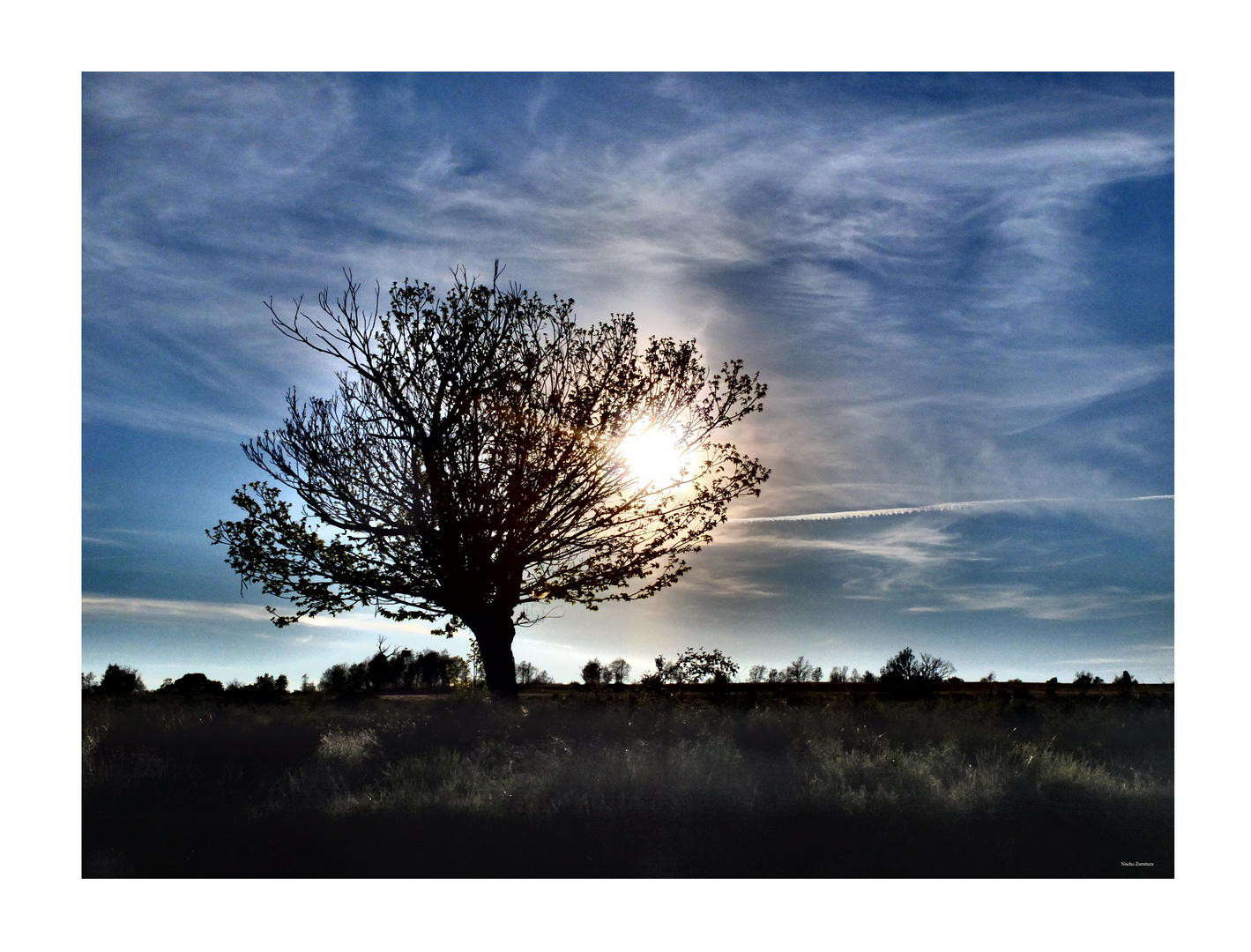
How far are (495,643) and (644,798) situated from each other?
5256 millimetres

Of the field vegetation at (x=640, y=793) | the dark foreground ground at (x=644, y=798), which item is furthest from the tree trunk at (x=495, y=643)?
the dark foreground ground at (x=644, y=798)

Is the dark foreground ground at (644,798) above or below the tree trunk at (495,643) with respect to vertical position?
Result: below

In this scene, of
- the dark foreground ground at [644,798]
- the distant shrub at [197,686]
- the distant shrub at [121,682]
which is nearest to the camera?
the dark foreground ground at [644,798]

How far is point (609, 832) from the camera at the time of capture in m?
8.66

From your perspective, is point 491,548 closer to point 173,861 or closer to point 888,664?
point 173,861

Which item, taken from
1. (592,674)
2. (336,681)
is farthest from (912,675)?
(336,681)

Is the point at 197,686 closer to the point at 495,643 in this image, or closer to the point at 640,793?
the point at 495,643

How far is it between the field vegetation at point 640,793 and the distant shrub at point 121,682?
0.62m

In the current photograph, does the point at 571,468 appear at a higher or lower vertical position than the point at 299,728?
higher

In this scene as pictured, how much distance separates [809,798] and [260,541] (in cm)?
924

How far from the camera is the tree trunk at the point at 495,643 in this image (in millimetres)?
13570

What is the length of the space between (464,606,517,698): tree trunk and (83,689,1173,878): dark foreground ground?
3.81ft

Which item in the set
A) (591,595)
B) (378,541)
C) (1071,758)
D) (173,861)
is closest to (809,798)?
(1071,758)

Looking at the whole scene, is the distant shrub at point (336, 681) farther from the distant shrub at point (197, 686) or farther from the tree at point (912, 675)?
the tree at point (912, 675)
